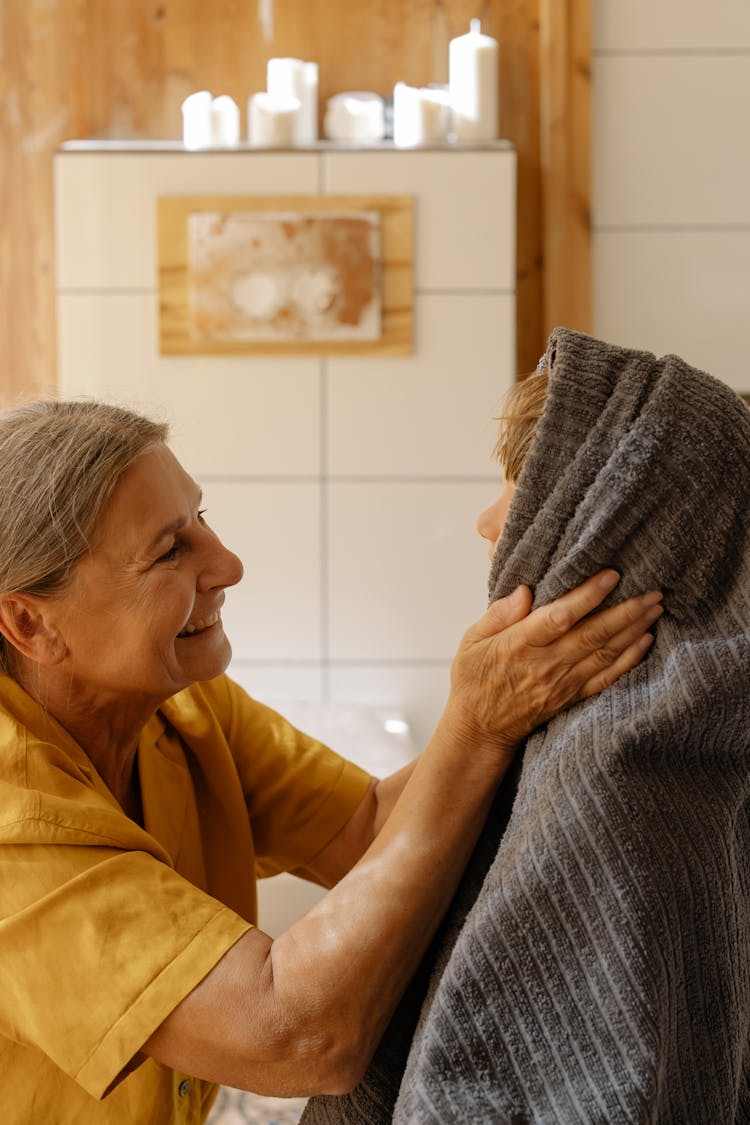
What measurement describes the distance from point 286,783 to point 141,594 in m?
0.35

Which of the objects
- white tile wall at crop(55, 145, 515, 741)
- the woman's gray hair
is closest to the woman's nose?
the woman's gray hair

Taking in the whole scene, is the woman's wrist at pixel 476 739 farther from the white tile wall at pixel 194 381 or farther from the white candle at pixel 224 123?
the white candle at pixel 224 123

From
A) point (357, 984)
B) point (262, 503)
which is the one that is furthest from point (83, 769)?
point (262, 503)

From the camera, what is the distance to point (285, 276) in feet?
10.3

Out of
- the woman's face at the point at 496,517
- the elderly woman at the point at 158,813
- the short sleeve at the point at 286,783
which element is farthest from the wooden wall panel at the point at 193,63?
the woman's face at the point at 496,517

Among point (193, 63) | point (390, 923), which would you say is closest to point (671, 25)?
point (193, 63)

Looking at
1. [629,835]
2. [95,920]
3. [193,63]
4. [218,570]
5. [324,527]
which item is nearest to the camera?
[629,835]

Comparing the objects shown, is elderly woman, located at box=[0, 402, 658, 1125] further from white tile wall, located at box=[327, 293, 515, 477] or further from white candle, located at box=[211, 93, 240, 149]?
white candle, located at box=[211, 93, 240, 149]

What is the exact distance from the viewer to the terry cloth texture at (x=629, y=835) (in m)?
0.77

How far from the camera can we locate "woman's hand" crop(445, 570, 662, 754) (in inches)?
33.7

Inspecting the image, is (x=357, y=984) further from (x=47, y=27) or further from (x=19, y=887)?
(x=47, y=27)

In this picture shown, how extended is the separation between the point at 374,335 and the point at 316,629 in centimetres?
80

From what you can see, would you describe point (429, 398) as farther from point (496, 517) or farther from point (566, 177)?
point (496, 517)

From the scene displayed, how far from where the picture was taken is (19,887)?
1.02 metres
